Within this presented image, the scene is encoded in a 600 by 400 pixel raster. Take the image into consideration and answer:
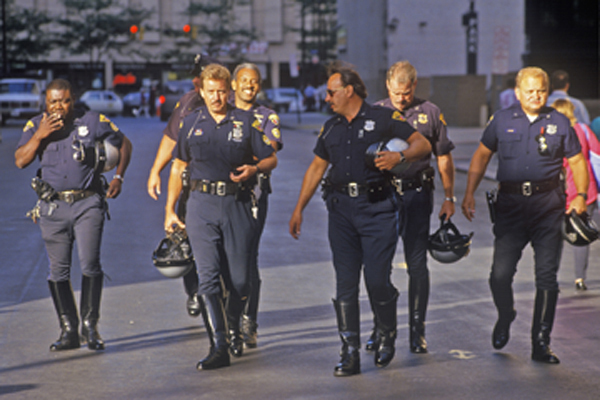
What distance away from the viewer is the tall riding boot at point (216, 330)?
557 cm

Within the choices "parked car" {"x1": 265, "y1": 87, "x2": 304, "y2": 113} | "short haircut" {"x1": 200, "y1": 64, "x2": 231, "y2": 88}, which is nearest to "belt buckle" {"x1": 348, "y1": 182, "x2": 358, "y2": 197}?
"short haircut" {"x1": 200, "y1": 64, "x2": 231, "y2": 88}

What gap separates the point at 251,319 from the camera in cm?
622

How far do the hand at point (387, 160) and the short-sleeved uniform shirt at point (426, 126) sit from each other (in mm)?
689

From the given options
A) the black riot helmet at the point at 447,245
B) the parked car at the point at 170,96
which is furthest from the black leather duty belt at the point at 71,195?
the parked car at the point at 170,96

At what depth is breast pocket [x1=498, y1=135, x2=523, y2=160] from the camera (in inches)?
229

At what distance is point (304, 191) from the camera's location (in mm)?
5734

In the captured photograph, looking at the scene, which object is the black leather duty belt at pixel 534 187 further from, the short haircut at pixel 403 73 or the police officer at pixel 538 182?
the short haircut at pixel 403 73

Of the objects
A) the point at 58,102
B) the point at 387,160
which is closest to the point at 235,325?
the point at 387,160

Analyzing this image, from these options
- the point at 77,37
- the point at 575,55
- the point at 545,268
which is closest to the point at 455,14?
the point at 575,55

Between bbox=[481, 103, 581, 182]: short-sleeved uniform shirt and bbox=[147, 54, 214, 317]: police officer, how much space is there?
223 centimetres

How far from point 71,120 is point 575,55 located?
31646mm

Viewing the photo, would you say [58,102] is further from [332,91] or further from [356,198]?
[356,198]

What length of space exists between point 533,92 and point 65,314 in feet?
11.1

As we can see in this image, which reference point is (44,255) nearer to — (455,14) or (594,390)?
(594,390)
